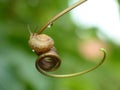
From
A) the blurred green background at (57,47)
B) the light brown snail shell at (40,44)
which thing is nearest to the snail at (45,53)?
the light brown snail shell at (40,44)

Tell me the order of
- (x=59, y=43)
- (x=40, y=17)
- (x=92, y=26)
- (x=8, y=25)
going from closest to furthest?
(x=8, y=25) < (x=59, y=43) < (x=40, y=17) < (x=92, y=26)

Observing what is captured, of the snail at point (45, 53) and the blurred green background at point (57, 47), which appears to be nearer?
the snail at point (45, 53)

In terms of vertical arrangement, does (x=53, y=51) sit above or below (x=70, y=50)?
above

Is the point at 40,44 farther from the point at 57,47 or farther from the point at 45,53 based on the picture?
the point at 57,47

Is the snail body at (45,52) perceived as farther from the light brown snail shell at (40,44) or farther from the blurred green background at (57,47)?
the blurred green background at (57,47)

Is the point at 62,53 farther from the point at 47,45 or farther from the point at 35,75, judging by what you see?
the point at 47,45

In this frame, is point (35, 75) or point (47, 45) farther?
point (35, 75)

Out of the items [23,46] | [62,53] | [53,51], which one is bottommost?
[62,53]

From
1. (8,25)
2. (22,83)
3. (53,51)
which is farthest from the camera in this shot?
(8,25)

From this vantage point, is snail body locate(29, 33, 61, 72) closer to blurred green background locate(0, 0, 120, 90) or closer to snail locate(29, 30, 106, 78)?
snail locate(29, 30, 106, 78)

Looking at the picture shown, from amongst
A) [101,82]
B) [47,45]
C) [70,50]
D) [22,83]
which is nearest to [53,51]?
[47,45]
